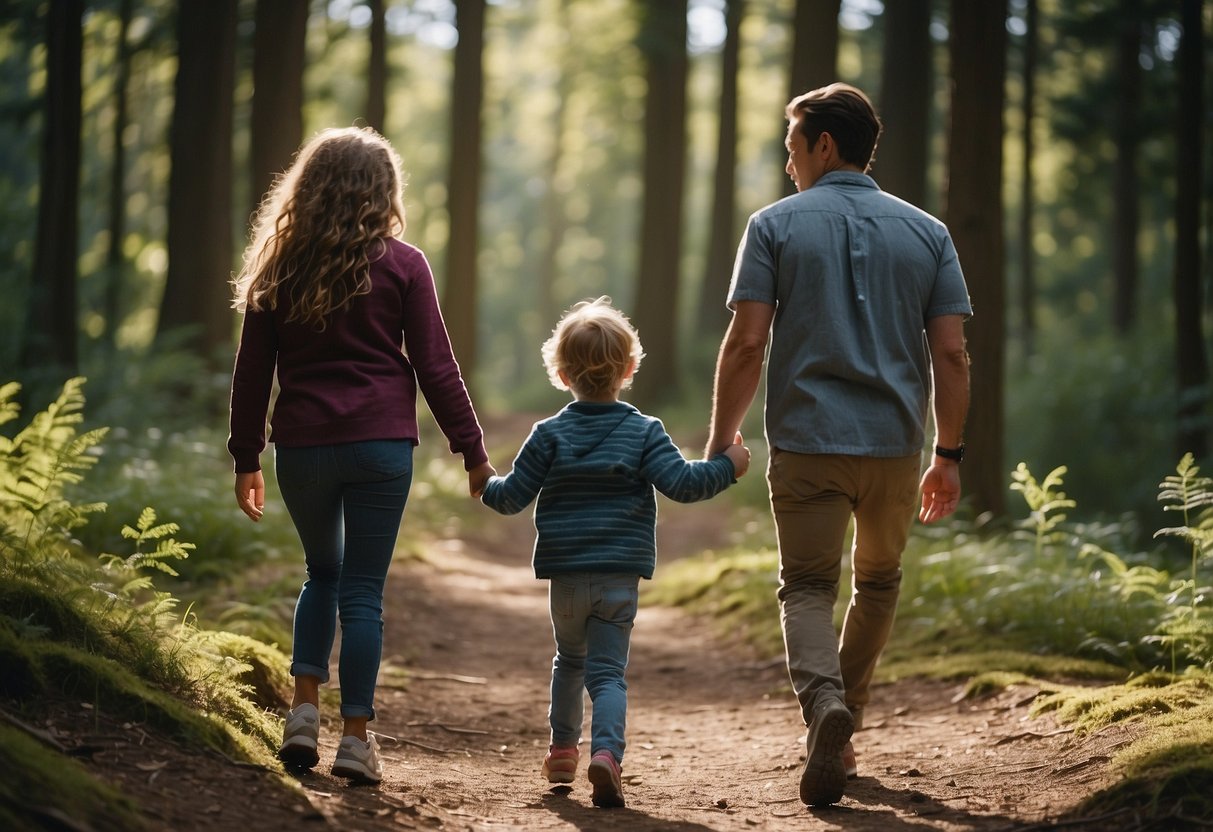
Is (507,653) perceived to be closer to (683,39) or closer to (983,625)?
(983,625)

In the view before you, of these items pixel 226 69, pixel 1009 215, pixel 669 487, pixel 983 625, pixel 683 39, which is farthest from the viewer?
pixel 1009 215

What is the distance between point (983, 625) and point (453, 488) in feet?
29.3

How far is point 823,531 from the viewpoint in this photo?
187 inches

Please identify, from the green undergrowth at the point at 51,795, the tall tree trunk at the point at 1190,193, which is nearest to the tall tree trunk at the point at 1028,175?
the tall tree trunk at the point at 1190,193

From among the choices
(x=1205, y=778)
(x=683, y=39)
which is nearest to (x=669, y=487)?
(x=1205, y=778)

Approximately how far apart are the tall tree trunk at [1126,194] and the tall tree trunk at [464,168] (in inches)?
437

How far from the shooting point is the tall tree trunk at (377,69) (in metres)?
20.6

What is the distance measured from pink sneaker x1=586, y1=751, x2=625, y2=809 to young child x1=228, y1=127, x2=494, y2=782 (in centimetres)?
78

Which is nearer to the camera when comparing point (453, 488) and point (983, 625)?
point (983, 625)

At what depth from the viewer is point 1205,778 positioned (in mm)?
3902

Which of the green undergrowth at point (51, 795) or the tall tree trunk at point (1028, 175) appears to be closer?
the green undergrowth at point (51, 795)

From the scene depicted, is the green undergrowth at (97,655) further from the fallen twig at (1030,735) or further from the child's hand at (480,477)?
the fallen twig at (1030,735)

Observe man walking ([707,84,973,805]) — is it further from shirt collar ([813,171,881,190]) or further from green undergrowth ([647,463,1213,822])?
green undergrowth ([647,463,1213,822])

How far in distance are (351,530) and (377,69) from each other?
1746 centimetres
